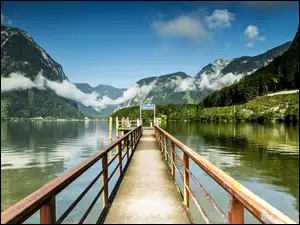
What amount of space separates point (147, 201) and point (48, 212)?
11.6ft

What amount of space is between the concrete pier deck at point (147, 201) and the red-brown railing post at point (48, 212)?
214cm

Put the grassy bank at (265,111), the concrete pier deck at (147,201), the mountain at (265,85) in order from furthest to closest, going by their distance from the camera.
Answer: the mountain at (265,85), the grassy bank at (265,111), the concrete pier deck at (147,201)

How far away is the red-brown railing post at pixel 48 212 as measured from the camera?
233 centimetres

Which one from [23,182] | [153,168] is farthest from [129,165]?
[23,182]

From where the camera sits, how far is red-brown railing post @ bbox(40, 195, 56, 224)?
2.33m

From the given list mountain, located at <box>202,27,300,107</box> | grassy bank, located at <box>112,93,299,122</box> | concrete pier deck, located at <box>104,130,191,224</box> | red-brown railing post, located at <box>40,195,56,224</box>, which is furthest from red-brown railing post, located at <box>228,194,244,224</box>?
mountain, located at <box>202,27,300,107</box>

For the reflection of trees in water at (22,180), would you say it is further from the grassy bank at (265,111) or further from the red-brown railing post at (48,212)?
the grassy bank at (265,111)

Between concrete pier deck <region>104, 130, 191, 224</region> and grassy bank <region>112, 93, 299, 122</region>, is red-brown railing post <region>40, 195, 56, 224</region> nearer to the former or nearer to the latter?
concrete pier deck <region>104, 130, 191, 224</region>

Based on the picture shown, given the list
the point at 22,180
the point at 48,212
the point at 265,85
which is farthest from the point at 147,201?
the point at 265,85

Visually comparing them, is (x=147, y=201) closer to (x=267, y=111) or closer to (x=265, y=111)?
(x=267, y=111)

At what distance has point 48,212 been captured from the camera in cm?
239

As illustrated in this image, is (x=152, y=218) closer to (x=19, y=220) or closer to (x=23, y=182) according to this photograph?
(x=19, y=220)

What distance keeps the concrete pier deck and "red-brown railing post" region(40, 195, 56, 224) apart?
2.14 metres

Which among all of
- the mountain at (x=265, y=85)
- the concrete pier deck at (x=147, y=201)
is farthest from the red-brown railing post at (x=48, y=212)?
the mountain at (x=265, y=85)
